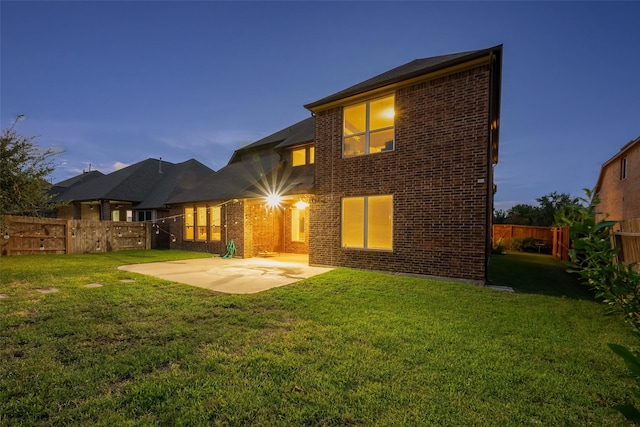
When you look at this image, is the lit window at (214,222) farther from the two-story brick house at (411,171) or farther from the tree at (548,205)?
the tree at (548,205)

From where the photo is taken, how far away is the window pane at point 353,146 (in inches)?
344

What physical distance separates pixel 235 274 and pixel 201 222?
24.2ft

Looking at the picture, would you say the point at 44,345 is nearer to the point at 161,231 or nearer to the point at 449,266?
the point at 449,266

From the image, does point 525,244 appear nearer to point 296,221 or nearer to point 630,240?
point 630,240

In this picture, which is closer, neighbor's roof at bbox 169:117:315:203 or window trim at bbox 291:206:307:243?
neighbor's roof at bbox 169:117:315:203

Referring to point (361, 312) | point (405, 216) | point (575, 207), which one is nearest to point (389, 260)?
point (405, 216)

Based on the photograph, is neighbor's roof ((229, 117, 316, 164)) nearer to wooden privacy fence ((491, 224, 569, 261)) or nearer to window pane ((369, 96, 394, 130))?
window pane ((369, 96, 394, 130))

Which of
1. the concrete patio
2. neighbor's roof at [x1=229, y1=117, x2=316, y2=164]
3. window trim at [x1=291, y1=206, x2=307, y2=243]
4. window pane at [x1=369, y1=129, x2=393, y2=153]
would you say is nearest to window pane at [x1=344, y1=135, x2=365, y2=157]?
window pane at [x1=369, y1=129, x2=393, y2=153]

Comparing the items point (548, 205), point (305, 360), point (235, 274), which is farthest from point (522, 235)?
point (305, 360)

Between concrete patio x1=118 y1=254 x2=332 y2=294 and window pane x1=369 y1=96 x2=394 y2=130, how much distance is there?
4679mm

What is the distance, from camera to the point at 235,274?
7723mm

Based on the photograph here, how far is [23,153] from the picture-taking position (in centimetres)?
975

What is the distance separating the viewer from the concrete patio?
20.6 ft

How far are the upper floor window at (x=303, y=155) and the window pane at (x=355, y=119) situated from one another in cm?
305
